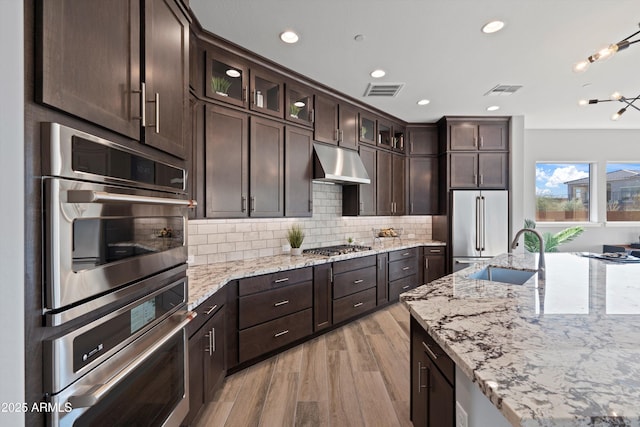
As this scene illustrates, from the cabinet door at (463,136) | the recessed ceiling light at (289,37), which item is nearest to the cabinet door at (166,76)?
the recessed ceiling light at (289,37)

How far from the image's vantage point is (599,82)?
355cm

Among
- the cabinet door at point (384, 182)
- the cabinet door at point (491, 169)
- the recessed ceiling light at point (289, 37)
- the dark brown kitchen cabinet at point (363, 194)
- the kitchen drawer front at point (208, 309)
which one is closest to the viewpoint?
the kitchen drawer front at point (208, 309)

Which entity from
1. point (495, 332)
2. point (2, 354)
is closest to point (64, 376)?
point (2, 354)

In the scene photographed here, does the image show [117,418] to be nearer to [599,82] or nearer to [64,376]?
[64,376]

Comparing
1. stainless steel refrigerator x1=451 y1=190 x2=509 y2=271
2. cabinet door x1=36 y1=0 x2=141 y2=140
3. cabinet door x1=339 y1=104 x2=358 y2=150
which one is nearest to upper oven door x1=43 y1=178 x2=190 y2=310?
cabinet door x1=36 y1=0 x2=141 y2=140

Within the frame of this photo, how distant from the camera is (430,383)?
4.81 feet

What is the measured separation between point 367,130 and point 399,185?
110 centimetres

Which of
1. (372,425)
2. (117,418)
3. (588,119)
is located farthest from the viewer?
(588,119)

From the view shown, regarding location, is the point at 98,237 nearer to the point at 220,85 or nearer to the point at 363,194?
the point at 220,85

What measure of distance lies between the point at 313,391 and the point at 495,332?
64.8 inches

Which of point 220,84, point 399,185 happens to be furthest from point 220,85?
point 399,185

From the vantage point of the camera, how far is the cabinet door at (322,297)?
10.4ft

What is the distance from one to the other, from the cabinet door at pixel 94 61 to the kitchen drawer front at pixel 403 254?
3.66 meters

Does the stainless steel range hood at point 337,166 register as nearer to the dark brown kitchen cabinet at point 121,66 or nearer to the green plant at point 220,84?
the green plant at point 220,84
